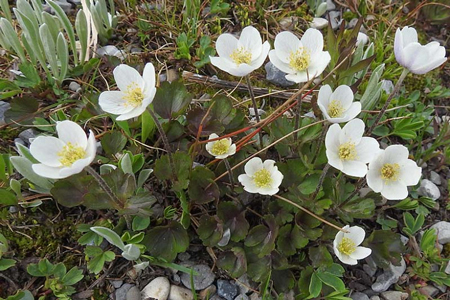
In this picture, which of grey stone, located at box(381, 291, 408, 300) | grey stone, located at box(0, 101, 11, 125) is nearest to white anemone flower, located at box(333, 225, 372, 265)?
grey stone, located at box(381, 291, 408, 300)

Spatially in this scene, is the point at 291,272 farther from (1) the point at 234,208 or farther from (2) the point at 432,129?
(2) the point at 432,129

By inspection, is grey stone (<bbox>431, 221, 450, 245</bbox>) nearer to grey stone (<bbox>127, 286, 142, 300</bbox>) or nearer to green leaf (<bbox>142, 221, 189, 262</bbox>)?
green leaf (<bbox>142, 221, 189, 262</bbox>)

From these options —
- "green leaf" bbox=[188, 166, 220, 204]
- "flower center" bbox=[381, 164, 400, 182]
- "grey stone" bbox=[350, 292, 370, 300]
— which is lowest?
"grey stone" bbox=[350, 292, 370, 300]

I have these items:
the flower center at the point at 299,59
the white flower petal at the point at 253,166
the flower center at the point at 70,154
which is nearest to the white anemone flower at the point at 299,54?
the flower center at the point at 299,59

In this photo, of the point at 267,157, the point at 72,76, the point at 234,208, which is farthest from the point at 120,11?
the point at 234,208

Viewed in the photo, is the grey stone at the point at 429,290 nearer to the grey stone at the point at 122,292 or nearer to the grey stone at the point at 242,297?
the grey stone at the point at 242,297

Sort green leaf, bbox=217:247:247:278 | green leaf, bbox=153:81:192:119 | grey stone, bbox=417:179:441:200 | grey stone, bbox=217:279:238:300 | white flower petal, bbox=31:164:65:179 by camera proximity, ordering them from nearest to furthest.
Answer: white flower petal, bbox=31:164:65:179 → green leaf, bbox=217:247:247:278 → grey stone, bbox=217:279:238:300 → green leaf, bbox=153:81:192:119 → grey stone, bbox=417:179:441:200

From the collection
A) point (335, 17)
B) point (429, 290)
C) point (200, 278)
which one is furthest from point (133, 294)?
point (335, 17)
